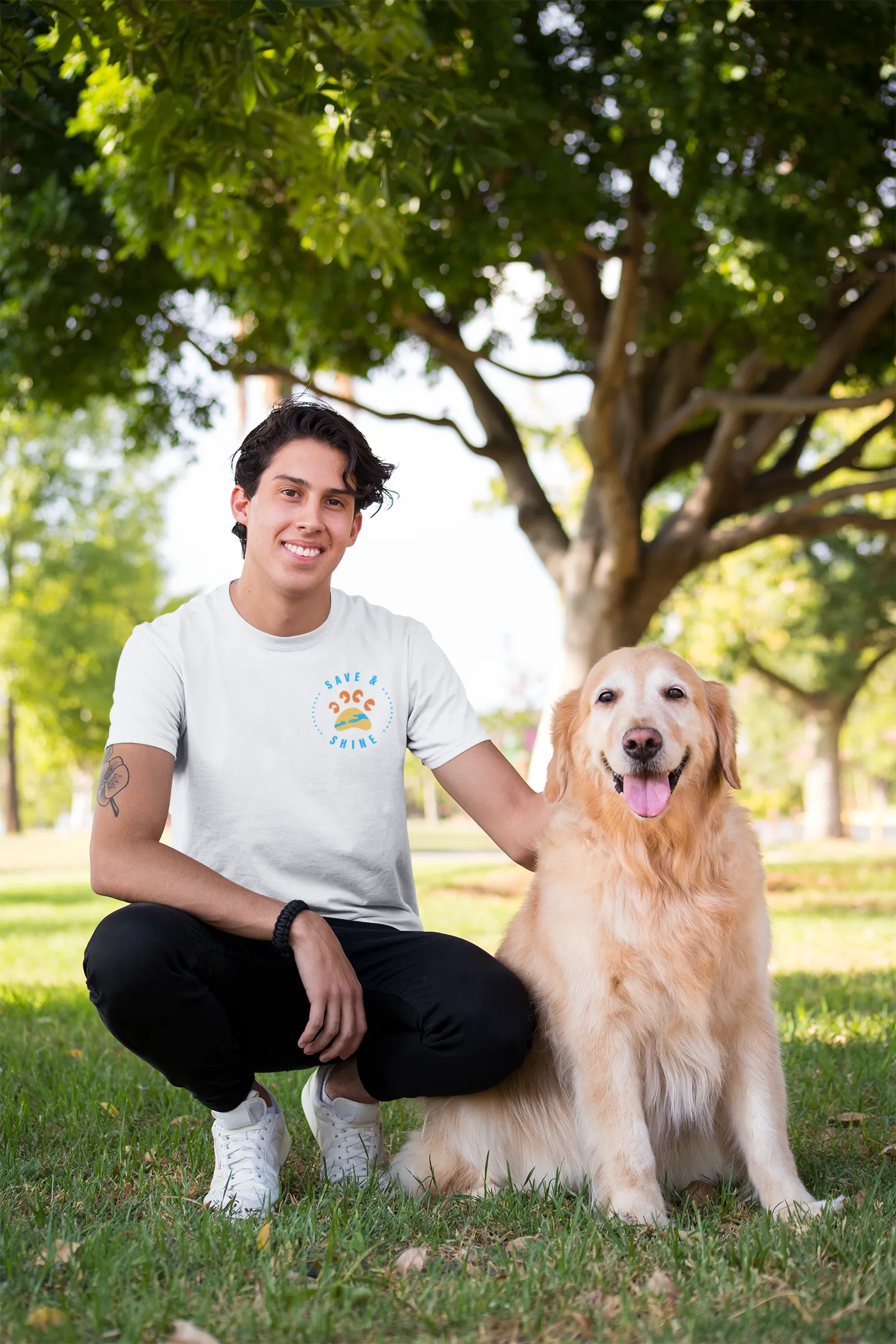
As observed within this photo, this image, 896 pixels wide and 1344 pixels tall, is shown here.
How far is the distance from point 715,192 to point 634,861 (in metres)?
6.10

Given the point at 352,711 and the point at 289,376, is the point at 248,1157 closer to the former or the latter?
the point at 352,711

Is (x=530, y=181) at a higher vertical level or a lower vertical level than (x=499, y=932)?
higher

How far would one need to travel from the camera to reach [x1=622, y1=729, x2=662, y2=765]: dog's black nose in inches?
104

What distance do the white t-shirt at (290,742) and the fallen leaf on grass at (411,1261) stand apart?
954 mm

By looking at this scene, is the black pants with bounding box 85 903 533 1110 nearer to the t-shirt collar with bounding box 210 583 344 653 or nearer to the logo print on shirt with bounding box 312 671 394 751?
the logo print on shirt with bounding box 312 671 394 751

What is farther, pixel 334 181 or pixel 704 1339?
pixel 334 181

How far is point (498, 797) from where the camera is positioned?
10.3ft

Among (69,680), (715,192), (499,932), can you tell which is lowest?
(499,932)

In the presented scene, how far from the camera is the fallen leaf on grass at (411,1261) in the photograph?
219 cm

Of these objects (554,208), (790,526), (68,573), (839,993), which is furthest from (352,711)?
(68,573)

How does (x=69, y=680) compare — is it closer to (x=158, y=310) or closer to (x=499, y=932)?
(x=158, y=310)

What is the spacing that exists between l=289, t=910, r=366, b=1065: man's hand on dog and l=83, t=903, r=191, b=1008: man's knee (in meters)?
0.29

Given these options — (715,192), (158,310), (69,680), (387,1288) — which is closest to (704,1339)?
(387,1288)

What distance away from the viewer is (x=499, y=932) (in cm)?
768
